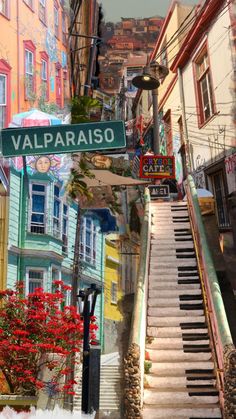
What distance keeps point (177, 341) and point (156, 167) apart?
7.49m

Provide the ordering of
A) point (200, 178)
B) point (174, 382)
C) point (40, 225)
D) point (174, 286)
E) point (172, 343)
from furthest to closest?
point (200, 178) → point (174, 286) → point (172, 343) → point (40, 225) → point (174, 382)

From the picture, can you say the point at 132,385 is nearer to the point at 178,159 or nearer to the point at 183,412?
the point at 183,412

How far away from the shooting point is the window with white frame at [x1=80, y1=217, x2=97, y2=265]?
808cm

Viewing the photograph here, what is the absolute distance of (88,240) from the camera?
8266 millimetres

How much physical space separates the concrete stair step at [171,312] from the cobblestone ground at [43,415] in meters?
2.77

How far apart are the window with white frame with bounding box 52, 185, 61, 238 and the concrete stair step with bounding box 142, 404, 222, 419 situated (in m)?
3.11

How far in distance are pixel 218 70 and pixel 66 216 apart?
925cm

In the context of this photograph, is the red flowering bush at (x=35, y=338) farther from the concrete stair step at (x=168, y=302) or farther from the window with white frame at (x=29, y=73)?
the window with white frame at (x=29, y=73)

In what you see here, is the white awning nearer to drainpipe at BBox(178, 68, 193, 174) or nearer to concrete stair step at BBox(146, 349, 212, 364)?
concrete stair step at BBox(146, 349, 212, 364)

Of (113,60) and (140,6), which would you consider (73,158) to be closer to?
(140,6)

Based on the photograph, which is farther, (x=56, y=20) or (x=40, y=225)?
(x=56, y=20)

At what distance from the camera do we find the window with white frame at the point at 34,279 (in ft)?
23.2

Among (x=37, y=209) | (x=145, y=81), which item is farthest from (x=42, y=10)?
(x=145, y=81)

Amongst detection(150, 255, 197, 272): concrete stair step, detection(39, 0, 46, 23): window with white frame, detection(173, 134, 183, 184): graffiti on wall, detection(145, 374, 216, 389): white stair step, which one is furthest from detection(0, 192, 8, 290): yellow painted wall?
detection(173, 134, 183, 184): graffiti on wall
